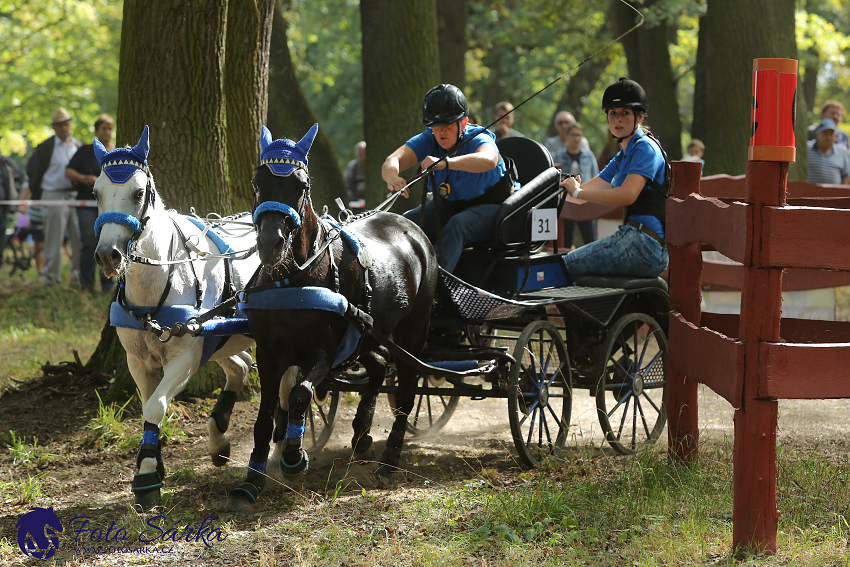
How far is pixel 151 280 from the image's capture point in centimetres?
457

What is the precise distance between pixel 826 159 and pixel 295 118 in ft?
25.7

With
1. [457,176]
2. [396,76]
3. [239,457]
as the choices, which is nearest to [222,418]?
[239,457]

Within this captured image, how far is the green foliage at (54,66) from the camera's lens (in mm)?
22531

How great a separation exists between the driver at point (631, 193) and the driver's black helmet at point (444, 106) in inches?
31.9

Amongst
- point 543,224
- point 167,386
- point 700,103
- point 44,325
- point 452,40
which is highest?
point 452,40

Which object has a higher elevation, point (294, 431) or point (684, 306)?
point (684, 306)

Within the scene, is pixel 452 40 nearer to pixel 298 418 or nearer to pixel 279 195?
pixel 279 195

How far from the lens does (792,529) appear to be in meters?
4.04

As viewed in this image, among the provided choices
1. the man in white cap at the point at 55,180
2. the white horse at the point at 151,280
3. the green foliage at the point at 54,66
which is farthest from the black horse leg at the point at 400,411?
the green foliage at the point at 54,66

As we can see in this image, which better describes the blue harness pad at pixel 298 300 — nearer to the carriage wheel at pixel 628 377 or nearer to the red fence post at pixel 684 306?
the red fence post at pixel 684 306

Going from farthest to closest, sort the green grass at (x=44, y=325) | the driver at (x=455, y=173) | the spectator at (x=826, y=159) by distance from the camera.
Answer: the spectator at (x=826, y=159) → the green grass at (x=44, y=325) → the driver at (x=455, y=173)

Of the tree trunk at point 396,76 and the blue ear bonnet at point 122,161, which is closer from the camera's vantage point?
the blue ear bonnet at point 122,161

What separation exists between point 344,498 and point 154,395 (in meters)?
1.14

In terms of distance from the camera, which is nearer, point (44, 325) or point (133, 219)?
point (133, 219)
